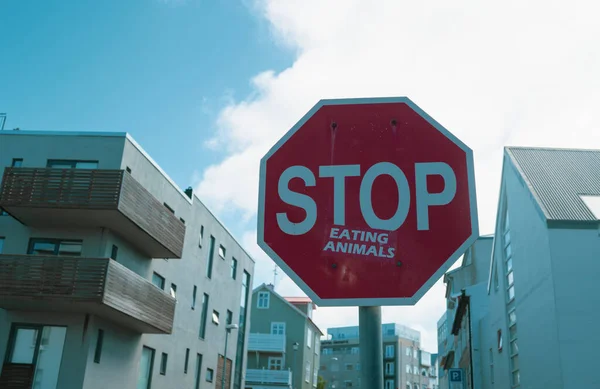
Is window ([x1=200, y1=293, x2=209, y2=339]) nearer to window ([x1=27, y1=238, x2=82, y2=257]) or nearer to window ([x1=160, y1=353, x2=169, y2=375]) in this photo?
window ([x1=160, y1=353, x2=169, y2=375])

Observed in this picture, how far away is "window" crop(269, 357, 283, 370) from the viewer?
5760cm

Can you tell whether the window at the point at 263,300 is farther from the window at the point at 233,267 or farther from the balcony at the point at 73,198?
the balcony at the point at 73,198

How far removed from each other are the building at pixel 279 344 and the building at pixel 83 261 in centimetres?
2749

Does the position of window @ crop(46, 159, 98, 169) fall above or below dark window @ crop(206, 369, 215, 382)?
above

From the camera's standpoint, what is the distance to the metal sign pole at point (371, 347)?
2.31 meters

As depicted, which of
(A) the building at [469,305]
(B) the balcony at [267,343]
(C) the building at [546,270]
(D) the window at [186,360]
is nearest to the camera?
(C) the building at [546,270]

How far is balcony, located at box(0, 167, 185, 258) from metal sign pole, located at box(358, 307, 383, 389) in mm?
Result: 20849

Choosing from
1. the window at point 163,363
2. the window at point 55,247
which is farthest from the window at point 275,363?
the window at point 55,247

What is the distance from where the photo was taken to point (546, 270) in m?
21.9

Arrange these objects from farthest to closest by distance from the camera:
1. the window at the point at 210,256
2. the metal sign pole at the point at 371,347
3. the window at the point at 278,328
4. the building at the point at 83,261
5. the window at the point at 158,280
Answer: the window at the point at 278,328 → the window at the point at 210,256 → the window at the point at 158,280 → the building at the point at 83,261 → the metal sign pole at the point at 371,347

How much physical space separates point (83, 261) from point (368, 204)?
20625 mm

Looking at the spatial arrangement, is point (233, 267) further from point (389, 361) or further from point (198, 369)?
point (389, 361)

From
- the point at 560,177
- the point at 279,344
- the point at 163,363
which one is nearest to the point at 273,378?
the point at 279,344

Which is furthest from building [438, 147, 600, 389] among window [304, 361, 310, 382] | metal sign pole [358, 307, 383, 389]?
window [304, 361, 310, 382]
